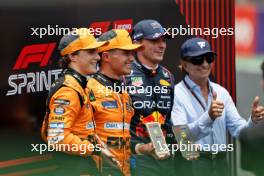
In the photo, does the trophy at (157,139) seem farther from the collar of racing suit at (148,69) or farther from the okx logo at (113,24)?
the okx logo at (113,24)

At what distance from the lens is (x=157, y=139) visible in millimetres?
6039

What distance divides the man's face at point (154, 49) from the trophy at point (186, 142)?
0.38 metres

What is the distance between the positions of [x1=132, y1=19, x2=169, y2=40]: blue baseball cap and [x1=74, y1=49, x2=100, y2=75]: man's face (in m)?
0.24

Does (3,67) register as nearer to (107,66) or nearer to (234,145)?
(107,66)

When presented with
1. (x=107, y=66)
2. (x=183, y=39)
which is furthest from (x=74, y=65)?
(x=183, y=39)

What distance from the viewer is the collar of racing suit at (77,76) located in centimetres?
596

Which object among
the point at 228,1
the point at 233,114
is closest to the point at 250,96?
the point at 233,114

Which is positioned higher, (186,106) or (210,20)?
(210,20)

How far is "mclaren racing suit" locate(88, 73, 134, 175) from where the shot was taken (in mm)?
6016

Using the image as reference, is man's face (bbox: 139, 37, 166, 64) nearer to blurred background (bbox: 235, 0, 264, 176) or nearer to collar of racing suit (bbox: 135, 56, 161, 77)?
collar of racing suit (bbox: 135, 56, 161, 77)

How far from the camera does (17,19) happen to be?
5.92 m

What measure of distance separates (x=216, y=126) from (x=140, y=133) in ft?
1.35

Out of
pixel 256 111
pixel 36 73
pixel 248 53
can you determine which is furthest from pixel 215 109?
pixel 36 73

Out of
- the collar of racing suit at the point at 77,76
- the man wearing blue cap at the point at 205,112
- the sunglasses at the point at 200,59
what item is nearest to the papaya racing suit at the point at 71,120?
the collar of racing suit at the point at 77,76
